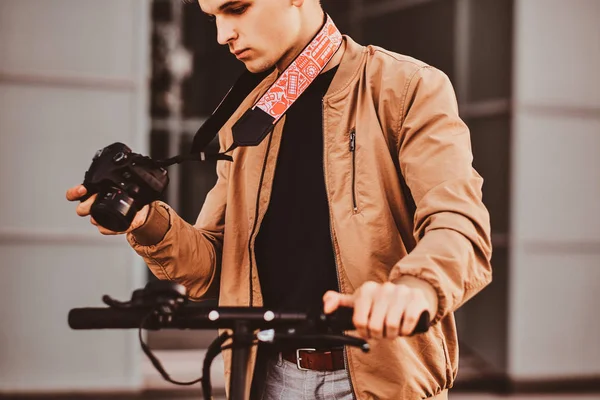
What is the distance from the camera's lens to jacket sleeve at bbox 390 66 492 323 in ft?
5.72

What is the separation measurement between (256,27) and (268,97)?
17 centimetres

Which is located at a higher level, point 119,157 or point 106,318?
point 119,157

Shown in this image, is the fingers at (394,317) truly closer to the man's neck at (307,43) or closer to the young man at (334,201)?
the young man at (334,201)

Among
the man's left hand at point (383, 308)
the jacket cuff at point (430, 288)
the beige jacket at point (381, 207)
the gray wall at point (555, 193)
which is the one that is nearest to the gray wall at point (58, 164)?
the gray wall at point (555, 193)

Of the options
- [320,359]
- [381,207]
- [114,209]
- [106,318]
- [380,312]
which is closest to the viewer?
[380,312]

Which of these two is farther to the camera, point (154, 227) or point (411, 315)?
point (154, 227)

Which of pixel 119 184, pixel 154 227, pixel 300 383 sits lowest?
pixel 300 383

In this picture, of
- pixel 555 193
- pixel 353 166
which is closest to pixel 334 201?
pixel 353 166

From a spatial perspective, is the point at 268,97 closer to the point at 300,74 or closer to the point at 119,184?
the point at 300,74

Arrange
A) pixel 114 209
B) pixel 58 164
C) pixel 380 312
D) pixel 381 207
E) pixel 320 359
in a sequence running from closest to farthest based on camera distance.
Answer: pixel 380 312
pixel 114 209
pixel 381 207
pixel 320 359
pixel 58 164

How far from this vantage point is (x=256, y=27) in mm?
2176

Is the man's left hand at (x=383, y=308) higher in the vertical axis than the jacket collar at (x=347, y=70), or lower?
lower

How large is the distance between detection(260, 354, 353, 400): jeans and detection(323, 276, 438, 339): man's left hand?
65 centimetres

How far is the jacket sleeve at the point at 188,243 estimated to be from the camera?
2207 millimetres
